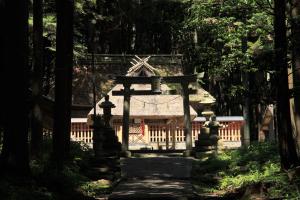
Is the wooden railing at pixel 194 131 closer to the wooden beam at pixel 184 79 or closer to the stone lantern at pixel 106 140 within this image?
the wooden beam at pixel 184 79

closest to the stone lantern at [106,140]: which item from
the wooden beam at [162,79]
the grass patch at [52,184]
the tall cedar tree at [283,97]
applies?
the wooden beam at [162,79]

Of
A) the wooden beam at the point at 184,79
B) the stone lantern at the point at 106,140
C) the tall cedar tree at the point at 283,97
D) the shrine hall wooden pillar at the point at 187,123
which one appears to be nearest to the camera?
the tall cedar tree at the point at 283,97

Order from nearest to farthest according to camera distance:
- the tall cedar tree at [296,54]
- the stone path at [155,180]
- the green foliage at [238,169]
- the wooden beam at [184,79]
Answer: the tall cedar tree at [296,54], the stone path at [155,180], the green foliage at [238,169], the wooden beam at [184,79]

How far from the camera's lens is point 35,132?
16.4 meters

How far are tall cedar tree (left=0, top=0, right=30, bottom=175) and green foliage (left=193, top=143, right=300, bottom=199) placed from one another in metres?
4.91

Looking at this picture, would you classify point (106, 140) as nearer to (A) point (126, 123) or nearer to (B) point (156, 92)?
(A) point (126, 123)

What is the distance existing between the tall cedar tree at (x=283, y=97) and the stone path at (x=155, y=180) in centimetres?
255

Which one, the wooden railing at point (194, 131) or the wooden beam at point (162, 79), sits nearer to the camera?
the wooden beam at point (162, 79)

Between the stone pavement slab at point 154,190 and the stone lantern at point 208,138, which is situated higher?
the stone lantern at point 208,138

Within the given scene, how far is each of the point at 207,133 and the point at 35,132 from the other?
9852mm

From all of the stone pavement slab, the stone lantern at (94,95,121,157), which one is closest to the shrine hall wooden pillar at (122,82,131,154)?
the stone lantern at (94,95,121,157)

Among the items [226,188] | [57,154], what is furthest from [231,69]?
[57,154]

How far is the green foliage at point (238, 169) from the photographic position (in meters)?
13.8

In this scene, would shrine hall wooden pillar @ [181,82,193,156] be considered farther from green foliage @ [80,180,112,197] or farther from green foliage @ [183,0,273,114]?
green foliage @ [183,0,273,114]
